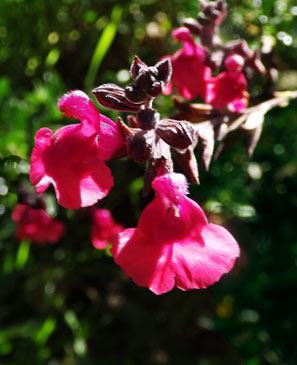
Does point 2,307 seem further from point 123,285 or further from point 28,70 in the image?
point 28,70

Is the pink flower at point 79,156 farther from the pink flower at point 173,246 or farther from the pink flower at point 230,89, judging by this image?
the pink flower at point 230,89

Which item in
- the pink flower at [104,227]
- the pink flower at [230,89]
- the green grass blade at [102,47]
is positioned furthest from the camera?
the green grass blade at [102,47]

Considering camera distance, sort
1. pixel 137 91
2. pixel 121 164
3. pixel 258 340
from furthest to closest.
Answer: pixel 258 340 → pixel 121 164 → pixel 137 91

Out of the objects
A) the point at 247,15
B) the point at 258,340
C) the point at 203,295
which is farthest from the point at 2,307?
the point at 247,15

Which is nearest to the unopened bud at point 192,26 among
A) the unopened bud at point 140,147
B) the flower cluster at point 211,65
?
the flower cluster at point 211,65

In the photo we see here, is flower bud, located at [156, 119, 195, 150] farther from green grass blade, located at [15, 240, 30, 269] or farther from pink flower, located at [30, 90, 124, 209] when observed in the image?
green grass blade, located at [15, 240, 30, 269]

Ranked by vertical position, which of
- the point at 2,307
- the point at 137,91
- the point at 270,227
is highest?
the point at 137,91
